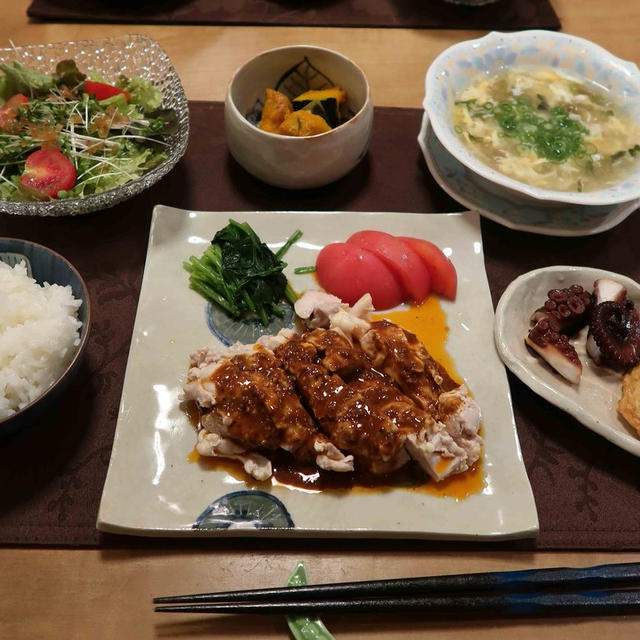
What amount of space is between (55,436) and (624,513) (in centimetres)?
216

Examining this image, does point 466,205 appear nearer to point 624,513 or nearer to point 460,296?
point 460,296

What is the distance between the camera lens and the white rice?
2.06m

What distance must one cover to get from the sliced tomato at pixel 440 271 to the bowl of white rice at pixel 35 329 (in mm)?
1441

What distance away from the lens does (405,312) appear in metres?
2.59

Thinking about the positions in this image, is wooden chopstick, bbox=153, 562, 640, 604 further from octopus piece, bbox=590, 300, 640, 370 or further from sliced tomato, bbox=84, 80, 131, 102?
sliced tomato, bbox=84, 80, 131, 102

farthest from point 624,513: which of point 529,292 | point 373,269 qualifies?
point 373,269

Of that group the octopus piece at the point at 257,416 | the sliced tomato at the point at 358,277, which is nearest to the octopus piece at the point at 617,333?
the sliced tomato at the point at 358,277

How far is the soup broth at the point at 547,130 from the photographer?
9.59ft

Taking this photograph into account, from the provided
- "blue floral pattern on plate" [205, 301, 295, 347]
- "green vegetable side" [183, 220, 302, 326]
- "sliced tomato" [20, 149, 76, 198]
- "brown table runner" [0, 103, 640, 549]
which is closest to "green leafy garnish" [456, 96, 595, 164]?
"brown table runner" [0, 103, 640, 549]

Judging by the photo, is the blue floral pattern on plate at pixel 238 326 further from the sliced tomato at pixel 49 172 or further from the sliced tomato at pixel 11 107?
the sliced tomato at pixel 11 107

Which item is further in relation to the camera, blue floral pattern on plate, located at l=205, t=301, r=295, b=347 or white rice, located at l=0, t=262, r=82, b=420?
blue floral pattern on plate, located at l=205, t=301, r=295, b=347

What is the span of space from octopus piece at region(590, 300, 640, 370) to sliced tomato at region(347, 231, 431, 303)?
717mm

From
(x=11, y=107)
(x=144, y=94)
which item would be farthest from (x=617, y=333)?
(x=11, y=107)

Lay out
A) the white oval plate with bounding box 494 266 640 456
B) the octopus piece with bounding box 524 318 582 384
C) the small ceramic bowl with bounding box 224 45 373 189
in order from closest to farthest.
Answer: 1. the white oval plate with bounding box 494 266 640 456
2. the octopus piece with bounding box 524 318 582 384
3. the small ceramic bowl with bounding box 224 45 373 189
